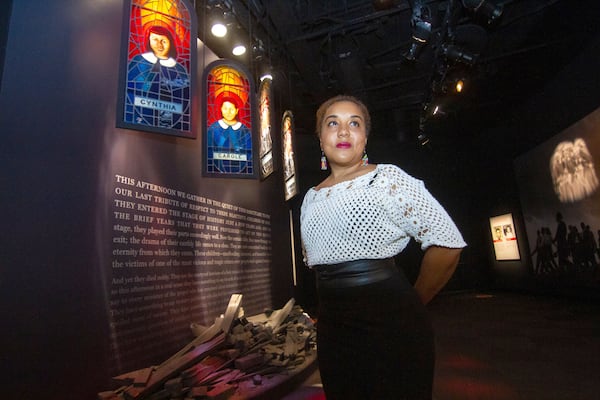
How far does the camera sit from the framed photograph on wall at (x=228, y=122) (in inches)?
164

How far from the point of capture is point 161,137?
11.7 feet

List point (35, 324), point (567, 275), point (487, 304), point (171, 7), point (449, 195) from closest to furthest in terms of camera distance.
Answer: point (35, 324) < point (171, 7) < point (567, 275) < point (487, 304) < point (449, 195)

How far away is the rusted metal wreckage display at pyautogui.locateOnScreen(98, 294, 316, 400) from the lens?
8.42 ft

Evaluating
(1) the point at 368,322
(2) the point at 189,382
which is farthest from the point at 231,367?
(1) the point at 368,322

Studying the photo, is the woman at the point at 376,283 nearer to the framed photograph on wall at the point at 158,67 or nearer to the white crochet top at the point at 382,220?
the white crochet top at the point at 382,220

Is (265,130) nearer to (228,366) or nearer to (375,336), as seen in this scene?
(228,366)

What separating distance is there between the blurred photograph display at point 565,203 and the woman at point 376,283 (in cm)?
773

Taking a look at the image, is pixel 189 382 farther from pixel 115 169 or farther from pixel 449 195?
pixel 449 195

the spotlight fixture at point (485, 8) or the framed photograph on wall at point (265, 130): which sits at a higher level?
the spotlight fixture at point (485, 8)

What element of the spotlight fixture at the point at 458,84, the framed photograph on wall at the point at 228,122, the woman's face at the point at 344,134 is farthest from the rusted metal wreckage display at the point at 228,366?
the spotlight fixture at the point at 458,84

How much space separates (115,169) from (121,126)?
388 mm

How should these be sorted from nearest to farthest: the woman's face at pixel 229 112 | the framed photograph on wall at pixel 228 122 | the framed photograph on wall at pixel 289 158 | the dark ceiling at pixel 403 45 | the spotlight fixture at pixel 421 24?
the framed photograph on wall at pixel 228 122
the woman's face at pixel 229 112
the spotlight fixture at pixel 421 24
the framed photograph on wall at pixel 289 158
the dark ceiling at pixel 403 45

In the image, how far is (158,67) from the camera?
323 cm

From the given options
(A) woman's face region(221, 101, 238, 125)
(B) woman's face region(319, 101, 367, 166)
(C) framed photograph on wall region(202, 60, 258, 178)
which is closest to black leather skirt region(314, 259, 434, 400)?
(B) woman's face region(319, 101, 367, 166)
